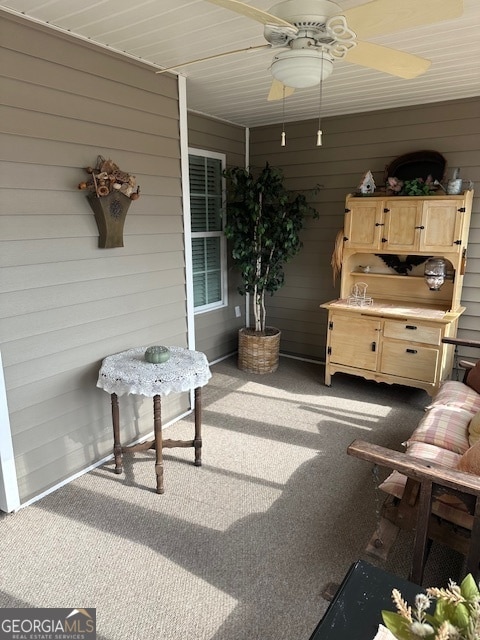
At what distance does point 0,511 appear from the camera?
2.32 m

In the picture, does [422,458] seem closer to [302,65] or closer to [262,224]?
[302,65]

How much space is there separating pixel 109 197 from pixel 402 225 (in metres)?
2.36

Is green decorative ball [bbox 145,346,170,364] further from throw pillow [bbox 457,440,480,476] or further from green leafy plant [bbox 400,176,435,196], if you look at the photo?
green leafy plant [bbox 400,176,435,196]

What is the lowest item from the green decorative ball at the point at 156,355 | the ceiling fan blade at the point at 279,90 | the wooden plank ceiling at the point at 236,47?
the green decorative ball at the point at 156,355

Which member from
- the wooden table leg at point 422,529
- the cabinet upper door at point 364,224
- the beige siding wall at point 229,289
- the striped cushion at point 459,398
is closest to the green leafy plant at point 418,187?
the cabinet upper door at point 364,224

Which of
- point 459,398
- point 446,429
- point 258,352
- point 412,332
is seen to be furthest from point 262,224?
point 446,429

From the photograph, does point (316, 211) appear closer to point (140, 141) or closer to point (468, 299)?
point (468, 299)

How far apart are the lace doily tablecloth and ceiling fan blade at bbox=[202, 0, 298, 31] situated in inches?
65.4

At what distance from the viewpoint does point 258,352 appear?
13.9ft

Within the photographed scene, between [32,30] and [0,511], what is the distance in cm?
249

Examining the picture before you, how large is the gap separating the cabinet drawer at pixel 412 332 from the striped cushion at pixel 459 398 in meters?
0.58

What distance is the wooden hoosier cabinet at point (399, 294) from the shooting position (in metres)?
3.37

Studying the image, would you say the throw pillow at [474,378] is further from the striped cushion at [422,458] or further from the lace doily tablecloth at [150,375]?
the lace doily tablecloth at [150,375]

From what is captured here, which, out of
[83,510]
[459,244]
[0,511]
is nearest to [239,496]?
[83,510]
